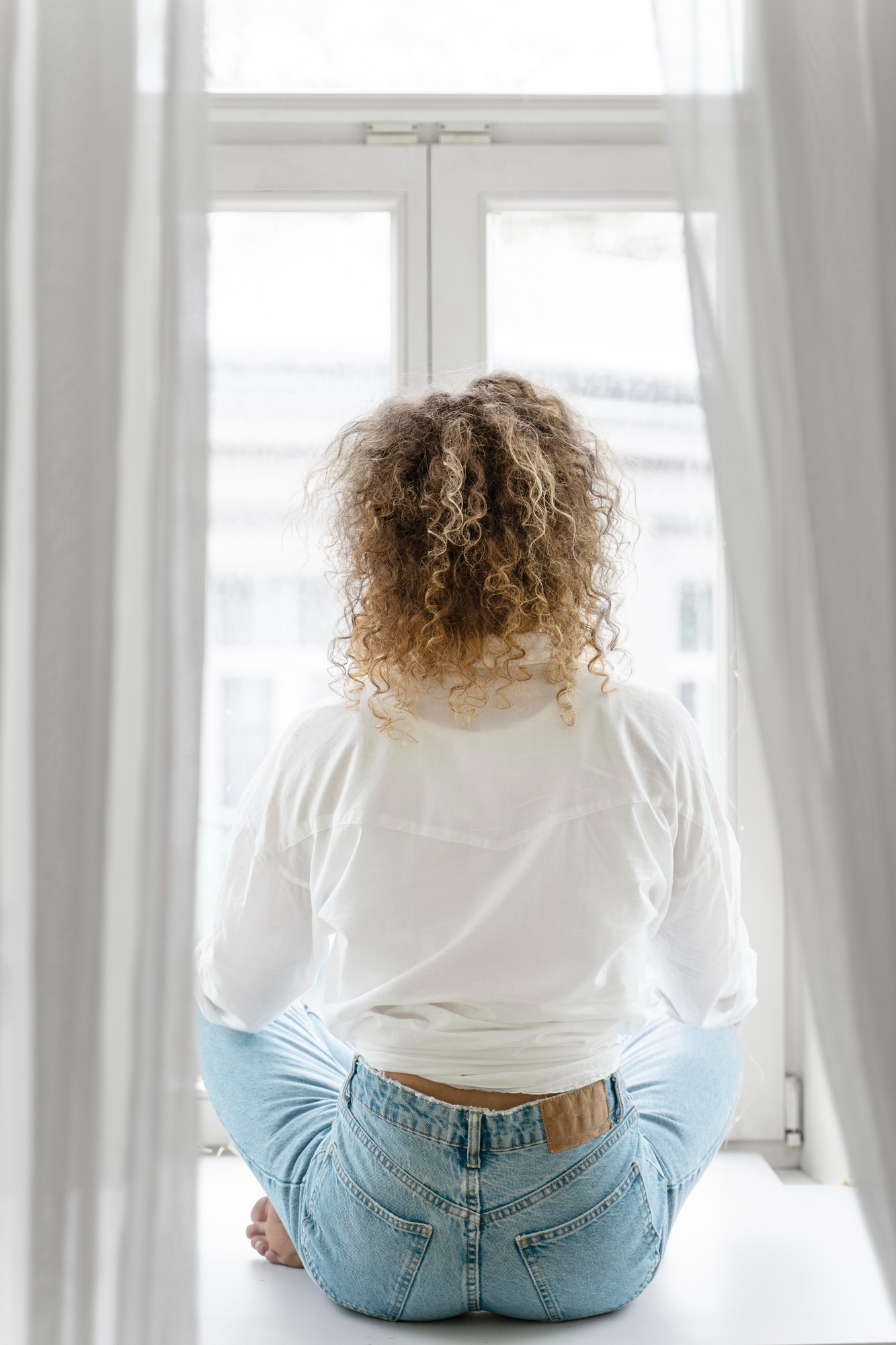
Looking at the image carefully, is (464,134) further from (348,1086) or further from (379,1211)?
Result: (379,1211)

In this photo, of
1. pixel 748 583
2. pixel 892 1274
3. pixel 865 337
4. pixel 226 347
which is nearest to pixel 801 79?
pixel 865 337

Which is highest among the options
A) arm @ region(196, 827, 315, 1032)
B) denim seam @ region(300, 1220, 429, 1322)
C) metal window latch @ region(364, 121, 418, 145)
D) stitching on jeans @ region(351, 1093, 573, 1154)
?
metal window latch @ region(364, 121, 418, 145)

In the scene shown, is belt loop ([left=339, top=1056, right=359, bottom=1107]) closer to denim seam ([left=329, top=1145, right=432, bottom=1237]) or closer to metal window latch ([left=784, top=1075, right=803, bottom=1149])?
denim seam ([left=329, top=1145, right=432, bottom=1237])

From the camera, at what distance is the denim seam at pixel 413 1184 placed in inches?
41.6

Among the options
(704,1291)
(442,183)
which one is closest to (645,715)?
(704,1291)

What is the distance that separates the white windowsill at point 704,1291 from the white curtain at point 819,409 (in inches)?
10.0

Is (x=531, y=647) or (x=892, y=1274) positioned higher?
(x=531, y=647)

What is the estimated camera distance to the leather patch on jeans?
3.47ft

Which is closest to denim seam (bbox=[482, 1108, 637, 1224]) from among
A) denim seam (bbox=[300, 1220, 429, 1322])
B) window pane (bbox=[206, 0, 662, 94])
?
denim seam (bbox=[300, 1220, 429, 1322])

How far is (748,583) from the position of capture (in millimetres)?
918

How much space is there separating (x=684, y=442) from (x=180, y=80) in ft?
2.91

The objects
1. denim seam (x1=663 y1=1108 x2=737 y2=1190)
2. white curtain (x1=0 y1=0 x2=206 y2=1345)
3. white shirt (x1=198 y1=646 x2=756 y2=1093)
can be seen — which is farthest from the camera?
denim seam (x1=663 y1=1108 x2=737 y2=1190)

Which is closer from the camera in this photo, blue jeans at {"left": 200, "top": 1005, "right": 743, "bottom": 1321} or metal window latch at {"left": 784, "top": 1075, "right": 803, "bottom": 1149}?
blue jeans at {"left": 200, "top": 1005, "right": 743, "bottom": 1321}

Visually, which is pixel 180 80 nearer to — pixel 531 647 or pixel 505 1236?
pixel 531 647
